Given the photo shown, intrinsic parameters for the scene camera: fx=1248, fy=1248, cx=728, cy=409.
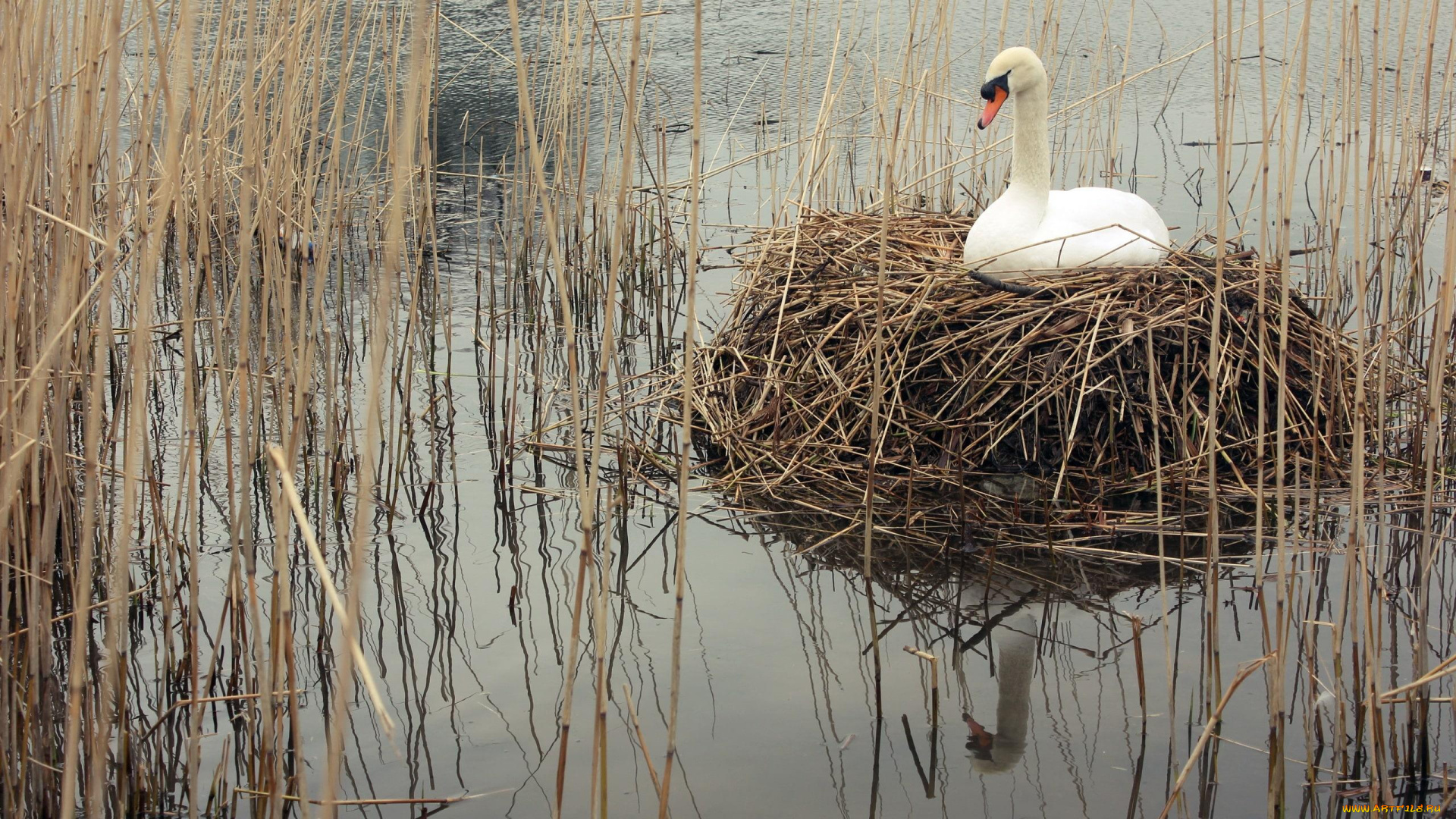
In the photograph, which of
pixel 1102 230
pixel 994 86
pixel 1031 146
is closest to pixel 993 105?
pixel 994 86

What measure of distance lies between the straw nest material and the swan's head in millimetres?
638

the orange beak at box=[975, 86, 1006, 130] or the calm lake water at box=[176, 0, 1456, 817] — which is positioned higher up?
the orange beak at box=[975, 86, 1006, 130]

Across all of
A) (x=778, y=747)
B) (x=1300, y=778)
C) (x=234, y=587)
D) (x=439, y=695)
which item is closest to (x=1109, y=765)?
(x=1300, y=778)

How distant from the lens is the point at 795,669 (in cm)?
278

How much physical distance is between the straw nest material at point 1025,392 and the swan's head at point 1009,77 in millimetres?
638

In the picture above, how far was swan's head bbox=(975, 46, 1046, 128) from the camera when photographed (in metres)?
4.18

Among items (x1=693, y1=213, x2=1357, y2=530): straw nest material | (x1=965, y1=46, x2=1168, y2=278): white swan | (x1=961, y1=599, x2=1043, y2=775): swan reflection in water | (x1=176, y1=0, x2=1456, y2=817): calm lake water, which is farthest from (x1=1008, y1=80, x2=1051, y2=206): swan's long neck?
(x1=961, y1=599, x2=1043, y2=775): swan reflection in water

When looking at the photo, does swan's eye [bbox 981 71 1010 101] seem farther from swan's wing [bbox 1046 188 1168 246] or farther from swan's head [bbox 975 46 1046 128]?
swan's wing [bbox 1046 188 1168 246]

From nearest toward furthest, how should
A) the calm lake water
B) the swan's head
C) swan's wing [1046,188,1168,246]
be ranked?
the calm lake water, swan's wing [1046,188,1168,246], the swan's head

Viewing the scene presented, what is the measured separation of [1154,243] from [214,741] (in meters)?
2.82

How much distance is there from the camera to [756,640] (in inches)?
114

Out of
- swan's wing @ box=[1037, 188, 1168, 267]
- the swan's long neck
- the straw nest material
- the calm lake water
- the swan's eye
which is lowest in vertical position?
the calm lake water

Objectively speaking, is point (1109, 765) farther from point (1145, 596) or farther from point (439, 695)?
point (439, 695)

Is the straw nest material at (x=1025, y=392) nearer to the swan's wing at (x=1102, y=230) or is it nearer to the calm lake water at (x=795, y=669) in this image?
the swan's wing at (x=1102, y=230)
